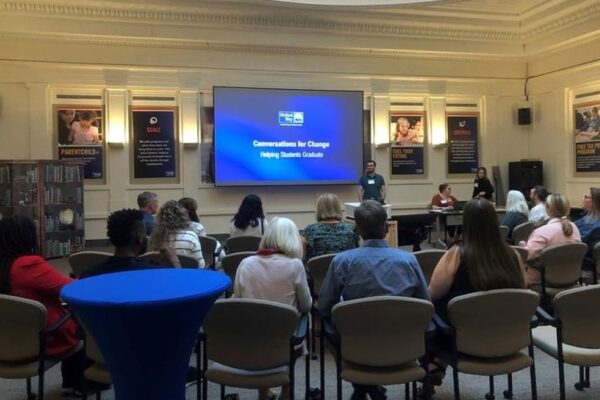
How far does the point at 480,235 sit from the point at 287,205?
303 inches

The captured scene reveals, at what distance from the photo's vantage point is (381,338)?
2537mm

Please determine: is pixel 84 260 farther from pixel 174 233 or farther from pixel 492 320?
pixel 492 320

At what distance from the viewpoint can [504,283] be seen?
110 inches

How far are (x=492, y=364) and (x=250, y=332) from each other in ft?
4.14

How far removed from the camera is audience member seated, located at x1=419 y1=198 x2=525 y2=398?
9.19ft

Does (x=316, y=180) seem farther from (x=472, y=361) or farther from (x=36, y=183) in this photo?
(x=472, y=361)

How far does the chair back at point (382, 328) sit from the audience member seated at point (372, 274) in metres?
0.28

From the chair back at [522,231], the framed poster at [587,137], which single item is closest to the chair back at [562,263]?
the chair back at [522,231]

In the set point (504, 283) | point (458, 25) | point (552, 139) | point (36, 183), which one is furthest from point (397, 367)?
point (552, 139)

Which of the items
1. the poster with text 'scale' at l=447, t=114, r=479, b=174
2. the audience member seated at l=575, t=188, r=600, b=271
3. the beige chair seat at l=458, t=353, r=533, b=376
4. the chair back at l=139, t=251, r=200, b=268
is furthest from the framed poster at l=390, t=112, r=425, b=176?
the beige chair seat at l=458, t=353, r=533, b=376

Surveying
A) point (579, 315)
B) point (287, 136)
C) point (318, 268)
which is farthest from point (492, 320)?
point (287, 136)

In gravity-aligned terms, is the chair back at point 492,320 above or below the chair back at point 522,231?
below

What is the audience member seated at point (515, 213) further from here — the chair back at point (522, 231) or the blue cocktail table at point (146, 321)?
the blue cocktail table at point (146, 321)

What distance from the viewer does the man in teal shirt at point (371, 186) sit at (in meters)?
9.73
